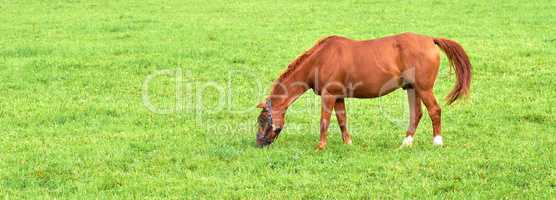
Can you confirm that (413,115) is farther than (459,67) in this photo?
Yes

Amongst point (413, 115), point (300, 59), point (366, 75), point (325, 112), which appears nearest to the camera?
point (366, 75)

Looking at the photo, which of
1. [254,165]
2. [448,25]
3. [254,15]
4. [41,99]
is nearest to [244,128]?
[254,165]

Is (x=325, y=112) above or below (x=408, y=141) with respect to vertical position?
above

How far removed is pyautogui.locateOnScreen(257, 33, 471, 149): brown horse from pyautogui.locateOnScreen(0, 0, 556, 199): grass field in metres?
0.50

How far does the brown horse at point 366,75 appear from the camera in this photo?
1115 cm

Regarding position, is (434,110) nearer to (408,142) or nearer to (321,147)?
(408,142)

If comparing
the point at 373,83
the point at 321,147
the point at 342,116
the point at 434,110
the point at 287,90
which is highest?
the point at 373,83

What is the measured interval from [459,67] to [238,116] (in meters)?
4.56

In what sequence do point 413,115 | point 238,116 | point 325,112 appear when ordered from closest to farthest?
point 325,112
point 413,115
point 238,116

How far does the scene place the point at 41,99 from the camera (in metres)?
15.4

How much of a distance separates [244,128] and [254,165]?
2.65 meters

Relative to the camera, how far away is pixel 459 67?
11.5 meters

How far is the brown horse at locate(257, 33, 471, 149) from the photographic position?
439 inches

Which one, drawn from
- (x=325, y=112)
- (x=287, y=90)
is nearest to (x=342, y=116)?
(x=325, y=112)
